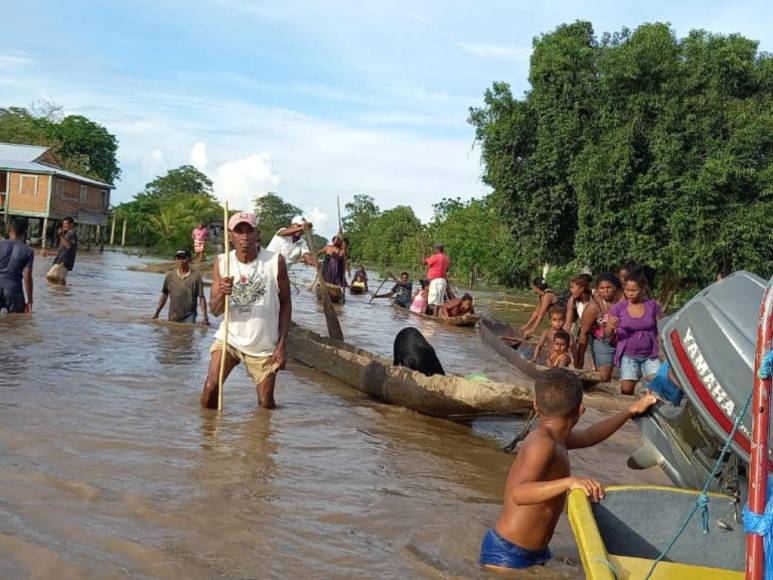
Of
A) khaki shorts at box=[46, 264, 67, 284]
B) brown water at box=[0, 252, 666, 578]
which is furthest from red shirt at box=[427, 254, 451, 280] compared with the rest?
brown water at box=[0, 252, 666, 578]

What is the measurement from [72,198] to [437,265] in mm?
26977

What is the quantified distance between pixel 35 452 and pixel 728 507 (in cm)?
392

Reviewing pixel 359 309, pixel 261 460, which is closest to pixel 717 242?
pixel 359 309

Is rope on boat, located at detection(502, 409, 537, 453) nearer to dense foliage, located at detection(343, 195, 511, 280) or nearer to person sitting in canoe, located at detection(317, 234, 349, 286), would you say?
person sitting in canoe, located at detection(317, 234, 349, 286)

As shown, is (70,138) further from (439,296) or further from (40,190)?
(439,296)

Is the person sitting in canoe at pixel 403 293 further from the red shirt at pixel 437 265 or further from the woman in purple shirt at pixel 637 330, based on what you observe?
the woman in purple shirt at pixel 637 330

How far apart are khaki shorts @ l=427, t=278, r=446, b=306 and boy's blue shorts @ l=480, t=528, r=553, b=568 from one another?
13731 millimetres

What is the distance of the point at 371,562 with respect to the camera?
150 inches

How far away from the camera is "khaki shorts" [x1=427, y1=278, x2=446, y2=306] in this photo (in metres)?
17.2

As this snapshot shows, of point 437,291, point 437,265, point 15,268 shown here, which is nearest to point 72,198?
point 437,291

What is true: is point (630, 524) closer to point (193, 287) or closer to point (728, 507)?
point (728, 507)

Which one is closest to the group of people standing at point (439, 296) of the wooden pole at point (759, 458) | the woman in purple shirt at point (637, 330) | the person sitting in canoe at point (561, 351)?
the person sitting in canoe at point (561, 351)

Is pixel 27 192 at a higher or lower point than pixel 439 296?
higher

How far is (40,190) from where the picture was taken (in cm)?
3547
